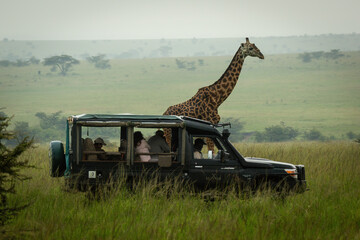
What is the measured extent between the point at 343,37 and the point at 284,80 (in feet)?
226

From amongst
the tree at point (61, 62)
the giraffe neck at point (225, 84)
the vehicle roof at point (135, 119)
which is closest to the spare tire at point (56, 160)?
the vehicle roof at point (135, 119)

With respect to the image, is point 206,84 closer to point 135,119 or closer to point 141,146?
point 141,146

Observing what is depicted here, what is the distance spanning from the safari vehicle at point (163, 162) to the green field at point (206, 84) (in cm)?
5865

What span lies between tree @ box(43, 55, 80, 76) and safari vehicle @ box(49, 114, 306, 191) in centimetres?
8851

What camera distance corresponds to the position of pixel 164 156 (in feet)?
32.4

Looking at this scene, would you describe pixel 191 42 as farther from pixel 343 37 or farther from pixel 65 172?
pixel 65 172

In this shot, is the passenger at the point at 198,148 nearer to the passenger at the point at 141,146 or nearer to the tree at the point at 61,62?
the passenger at the point at 141,146

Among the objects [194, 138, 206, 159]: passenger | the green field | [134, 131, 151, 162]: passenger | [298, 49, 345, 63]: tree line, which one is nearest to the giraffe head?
[194, 138, 206, 159]: passenger

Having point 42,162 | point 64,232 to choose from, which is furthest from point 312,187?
point 42,162

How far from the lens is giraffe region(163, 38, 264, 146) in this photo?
1706cm

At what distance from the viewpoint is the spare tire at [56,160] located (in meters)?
10.1

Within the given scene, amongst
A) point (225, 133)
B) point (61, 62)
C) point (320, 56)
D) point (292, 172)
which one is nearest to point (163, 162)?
point (225, 133)

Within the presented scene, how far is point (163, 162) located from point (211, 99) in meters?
7.74

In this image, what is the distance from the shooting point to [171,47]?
161125mm
